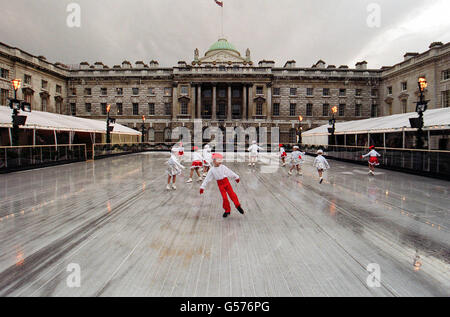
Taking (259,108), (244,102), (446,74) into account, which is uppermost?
(244,102)

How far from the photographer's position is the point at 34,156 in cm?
1406

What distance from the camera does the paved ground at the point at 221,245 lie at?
9.46ft

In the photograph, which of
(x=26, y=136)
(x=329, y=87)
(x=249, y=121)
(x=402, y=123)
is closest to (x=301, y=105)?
(x=329, y=87)

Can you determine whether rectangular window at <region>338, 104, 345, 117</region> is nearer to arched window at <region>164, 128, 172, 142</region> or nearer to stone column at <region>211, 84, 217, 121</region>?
stone column at <region>211, 84, 217, 121</region>

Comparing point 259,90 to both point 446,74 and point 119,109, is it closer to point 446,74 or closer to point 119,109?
point 446,74

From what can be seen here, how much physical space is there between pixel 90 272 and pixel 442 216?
7379 mm

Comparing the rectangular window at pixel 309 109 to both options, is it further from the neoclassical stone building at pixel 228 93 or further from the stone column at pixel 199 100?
the stone column at pixel 199 100

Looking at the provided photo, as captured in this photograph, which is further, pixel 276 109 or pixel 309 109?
pixel 276 109

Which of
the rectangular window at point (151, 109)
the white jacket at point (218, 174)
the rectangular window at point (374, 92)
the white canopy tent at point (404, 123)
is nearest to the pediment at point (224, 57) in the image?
the rectangular window at point (151, 109)

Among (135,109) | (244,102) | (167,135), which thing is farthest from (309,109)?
(135,109)

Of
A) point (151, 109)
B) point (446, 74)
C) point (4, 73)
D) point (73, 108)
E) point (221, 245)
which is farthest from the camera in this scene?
point (151, 109)

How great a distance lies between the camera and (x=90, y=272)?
3.15 m

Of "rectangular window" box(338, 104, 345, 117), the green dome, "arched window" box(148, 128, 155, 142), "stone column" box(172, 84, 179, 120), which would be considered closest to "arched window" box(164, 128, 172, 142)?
"arched window" box(148, 128, 155, 142)

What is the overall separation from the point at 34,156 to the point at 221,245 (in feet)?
49.6
